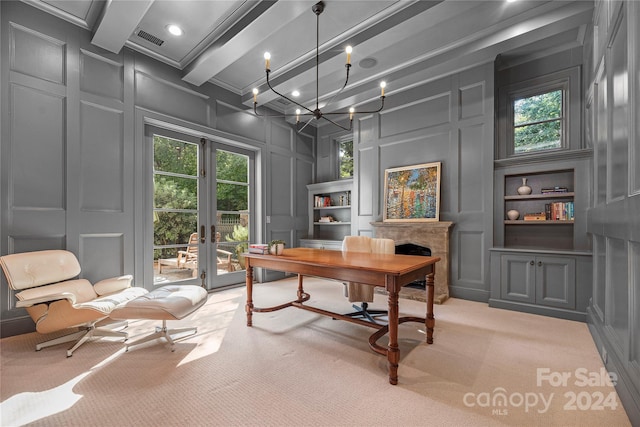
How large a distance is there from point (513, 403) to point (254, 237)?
4233 millimetres

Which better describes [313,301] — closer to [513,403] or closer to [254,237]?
[254,237]

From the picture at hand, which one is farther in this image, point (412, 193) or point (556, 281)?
point (412, 193)

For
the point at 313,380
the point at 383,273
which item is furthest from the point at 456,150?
the point at 313,380

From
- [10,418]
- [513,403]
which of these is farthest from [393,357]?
[10,418]

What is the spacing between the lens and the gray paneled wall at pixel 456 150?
3842 mm

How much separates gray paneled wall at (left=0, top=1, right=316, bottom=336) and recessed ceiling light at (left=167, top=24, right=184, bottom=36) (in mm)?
666

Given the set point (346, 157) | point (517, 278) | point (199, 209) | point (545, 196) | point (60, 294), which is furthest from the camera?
point (346, 157)

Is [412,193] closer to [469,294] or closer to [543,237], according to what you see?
[469,294]

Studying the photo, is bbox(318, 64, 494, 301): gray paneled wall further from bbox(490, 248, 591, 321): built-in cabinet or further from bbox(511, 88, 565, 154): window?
bbox(511, 88, 565, 154): window

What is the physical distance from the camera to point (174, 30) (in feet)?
10.5

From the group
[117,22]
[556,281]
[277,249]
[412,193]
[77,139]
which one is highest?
[117,22]

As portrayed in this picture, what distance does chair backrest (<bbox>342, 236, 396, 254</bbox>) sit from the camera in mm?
3059

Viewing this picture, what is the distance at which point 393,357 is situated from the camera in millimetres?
1888

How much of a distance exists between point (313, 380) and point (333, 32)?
11.9 feet
